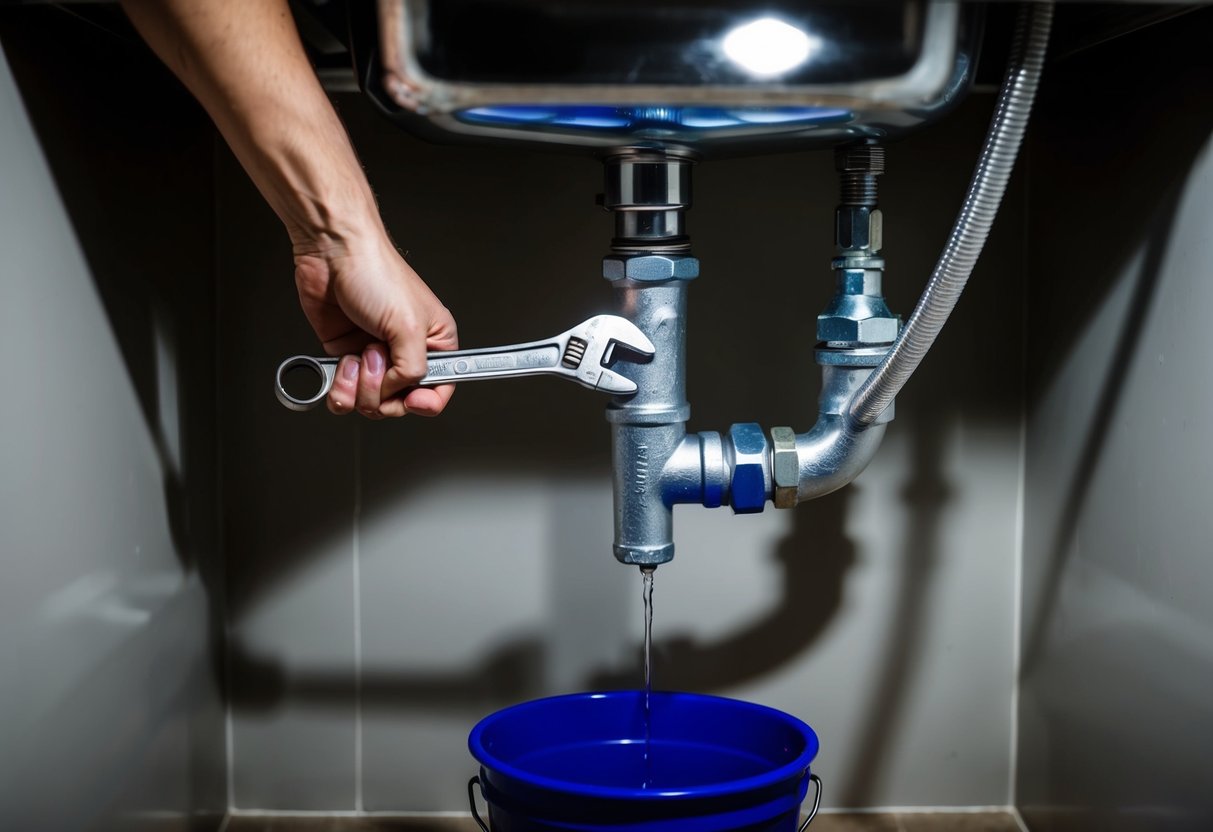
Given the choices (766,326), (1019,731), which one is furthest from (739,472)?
(1019,731)

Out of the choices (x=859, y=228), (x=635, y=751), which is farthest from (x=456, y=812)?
(x=859, y=228)

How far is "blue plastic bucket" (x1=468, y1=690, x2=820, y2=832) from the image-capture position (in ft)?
2.22

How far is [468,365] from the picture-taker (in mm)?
691

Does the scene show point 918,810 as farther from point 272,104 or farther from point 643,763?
point 272,104

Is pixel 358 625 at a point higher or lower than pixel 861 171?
lower

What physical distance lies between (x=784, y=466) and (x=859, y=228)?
0.52 ft

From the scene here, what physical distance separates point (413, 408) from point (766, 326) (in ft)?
1.06

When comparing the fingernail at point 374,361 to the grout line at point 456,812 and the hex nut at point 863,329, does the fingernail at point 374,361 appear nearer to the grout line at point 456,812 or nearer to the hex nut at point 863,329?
the hex nut at point 863,329

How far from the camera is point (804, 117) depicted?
0.63 m

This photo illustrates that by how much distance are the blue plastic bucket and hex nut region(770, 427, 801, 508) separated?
0.48ft

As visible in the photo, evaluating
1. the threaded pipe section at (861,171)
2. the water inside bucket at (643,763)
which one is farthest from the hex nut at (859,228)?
the water inside bucket at (643,763)

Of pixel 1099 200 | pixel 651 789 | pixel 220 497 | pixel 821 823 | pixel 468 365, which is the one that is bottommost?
pixel 821 823

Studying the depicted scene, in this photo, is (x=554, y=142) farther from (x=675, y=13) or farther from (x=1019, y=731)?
(x=1019, y=731)

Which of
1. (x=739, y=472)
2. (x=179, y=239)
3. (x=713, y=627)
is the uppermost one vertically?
(x=179, y=239)
